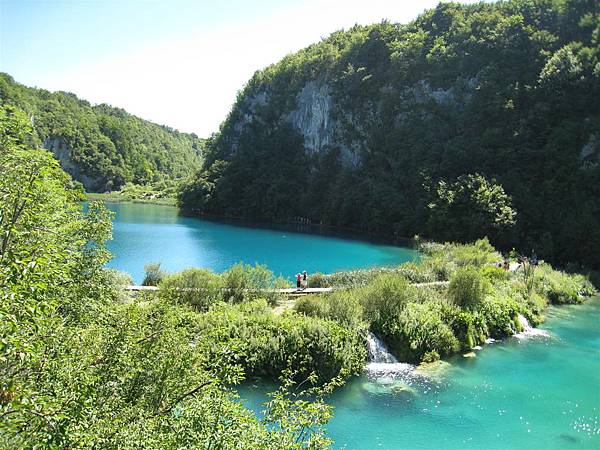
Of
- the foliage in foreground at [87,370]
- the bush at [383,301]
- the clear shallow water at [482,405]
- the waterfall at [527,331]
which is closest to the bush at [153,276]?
the bush at [383,301]

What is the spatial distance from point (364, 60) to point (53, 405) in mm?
88268

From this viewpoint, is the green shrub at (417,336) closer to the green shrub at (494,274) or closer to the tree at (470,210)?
the green shrub at (494,274)

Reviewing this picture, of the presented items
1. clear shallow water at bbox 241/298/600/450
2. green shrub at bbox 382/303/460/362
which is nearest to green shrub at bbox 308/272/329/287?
green shrub at bbox 382/303/460/362

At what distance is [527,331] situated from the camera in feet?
82.7

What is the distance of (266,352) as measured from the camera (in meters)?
17.8

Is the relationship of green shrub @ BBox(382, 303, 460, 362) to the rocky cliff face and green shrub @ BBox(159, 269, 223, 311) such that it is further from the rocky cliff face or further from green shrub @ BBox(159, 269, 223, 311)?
the rocky cliff face

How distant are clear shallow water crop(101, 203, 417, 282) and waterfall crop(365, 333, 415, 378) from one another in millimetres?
15483

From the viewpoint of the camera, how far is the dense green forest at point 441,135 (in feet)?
169

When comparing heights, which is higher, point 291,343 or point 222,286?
point 222,286

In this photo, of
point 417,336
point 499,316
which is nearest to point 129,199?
point 499,316

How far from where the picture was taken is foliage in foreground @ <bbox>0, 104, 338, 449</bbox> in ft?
18.6

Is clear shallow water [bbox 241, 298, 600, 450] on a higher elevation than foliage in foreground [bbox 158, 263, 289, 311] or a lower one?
lower

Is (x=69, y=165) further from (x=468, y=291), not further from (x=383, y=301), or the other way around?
(x=468, y=291)

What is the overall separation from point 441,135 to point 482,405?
182ft
